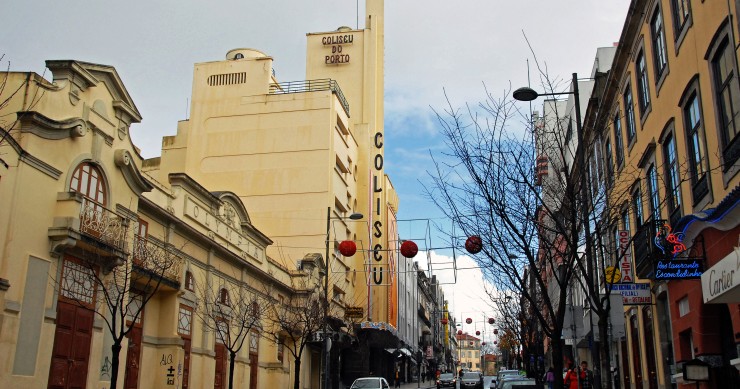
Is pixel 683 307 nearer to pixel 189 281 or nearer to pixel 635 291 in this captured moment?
pixel 635 291

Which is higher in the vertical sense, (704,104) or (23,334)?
(704,104)

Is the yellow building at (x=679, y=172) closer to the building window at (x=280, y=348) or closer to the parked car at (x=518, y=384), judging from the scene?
the parked car at (x=518, y=384)

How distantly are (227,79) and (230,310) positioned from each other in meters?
24.2

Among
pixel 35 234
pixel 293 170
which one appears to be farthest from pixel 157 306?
pixel 293 170

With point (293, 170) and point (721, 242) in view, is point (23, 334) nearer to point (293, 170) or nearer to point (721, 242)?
point (721, 242)

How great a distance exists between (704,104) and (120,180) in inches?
621

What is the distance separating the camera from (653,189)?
67.1 ft

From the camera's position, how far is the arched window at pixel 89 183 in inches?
739

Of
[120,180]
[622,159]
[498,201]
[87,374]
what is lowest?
→ [87,374]

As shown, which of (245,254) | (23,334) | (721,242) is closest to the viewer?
(721,242)

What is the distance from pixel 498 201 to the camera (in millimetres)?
16656

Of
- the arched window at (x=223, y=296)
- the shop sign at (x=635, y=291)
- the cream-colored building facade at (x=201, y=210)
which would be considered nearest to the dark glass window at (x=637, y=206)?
the shop sign at (x=635, y=291)

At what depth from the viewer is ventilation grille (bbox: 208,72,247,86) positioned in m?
48.5

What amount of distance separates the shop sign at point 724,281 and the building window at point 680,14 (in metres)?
7.45
